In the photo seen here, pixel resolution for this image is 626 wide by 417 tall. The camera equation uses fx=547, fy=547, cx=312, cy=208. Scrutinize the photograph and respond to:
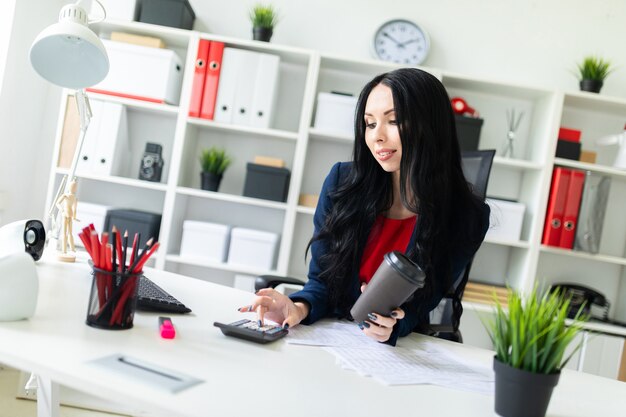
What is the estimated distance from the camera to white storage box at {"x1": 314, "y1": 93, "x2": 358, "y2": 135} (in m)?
2.82

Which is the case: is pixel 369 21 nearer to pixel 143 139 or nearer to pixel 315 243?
pixel 143 139

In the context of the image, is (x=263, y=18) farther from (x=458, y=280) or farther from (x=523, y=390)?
(x=523, y=390)

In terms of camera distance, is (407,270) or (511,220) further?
(511,220)

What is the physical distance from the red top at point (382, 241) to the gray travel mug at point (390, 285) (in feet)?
1.56

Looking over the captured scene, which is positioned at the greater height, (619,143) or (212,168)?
(619,143)

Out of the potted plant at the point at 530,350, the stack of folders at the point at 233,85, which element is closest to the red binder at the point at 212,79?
the stack of folders at the point at 233,85

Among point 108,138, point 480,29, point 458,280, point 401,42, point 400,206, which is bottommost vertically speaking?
point 458,280

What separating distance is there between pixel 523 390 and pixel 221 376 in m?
0.43

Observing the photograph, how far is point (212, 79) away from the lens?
2.81 m

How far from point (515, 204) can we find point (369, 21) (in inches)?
51.2

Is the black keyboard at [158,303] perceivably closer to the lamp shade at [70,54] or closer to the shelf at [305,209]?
the lamp shade at [70,54]

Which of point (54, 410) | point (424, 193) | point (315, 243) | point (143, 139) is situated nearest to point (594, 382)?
point (424, 193)

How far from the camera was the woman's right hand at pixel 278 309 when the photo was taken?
1153 millimetres

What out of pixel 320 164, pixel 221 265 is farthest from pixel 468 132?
pixel 221 265
